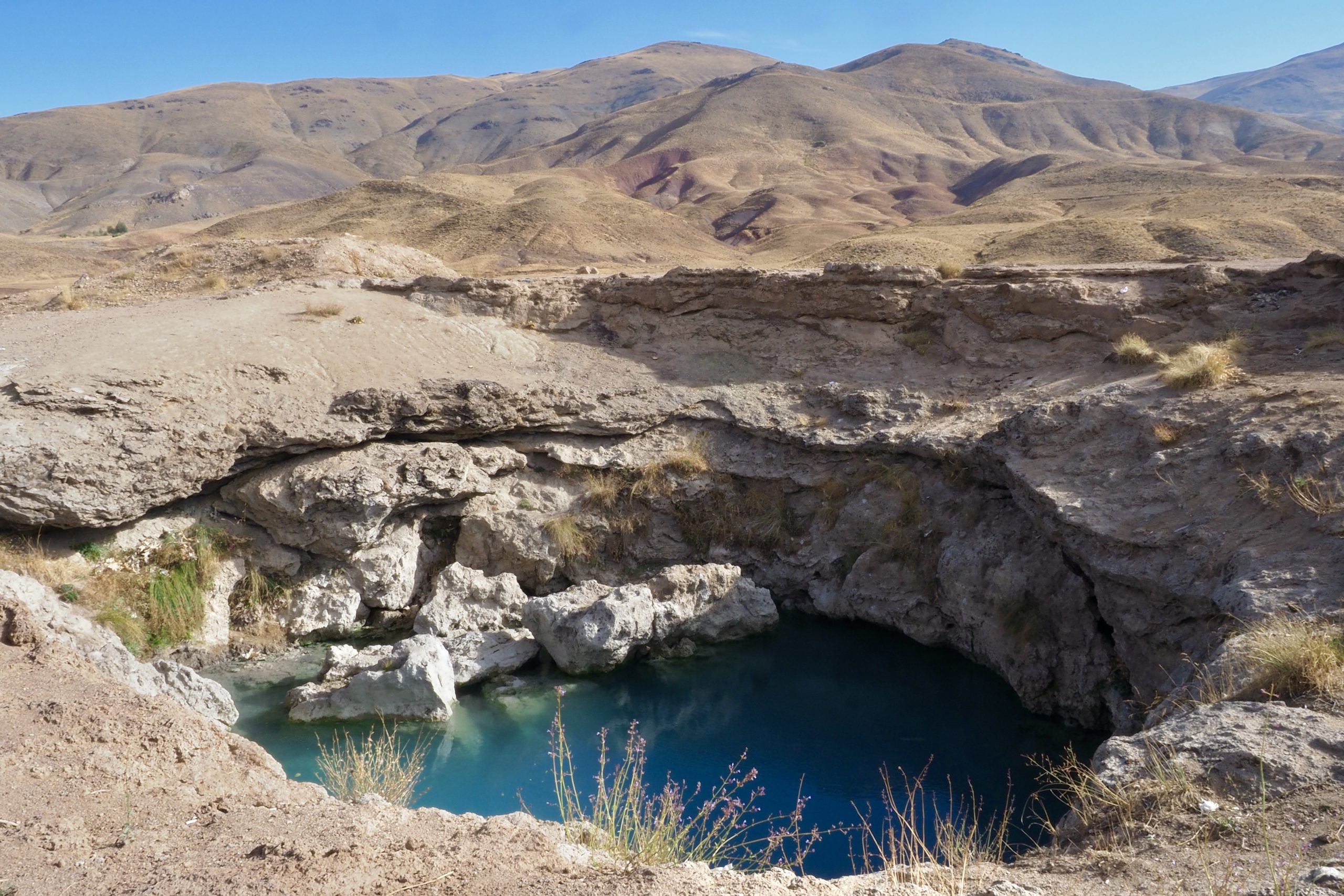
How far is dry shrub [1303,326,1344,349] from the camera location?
9.18 metres

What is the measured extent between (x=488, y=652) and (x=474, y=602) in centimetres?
95

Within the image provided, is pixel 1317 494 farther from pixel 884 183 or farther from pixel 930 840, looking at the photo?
pixel 884 183

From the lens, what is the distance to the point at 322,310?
12023 mm

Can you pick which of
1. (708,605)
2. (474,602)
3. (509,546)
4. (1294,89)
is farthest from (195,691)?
(1294,89)

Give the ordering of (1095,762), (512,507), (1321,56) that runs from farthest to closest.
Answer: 1. (1321,56)
2. (512,507)
3. (1095,762)

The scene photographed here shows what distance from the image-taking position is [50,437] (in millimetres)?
8859

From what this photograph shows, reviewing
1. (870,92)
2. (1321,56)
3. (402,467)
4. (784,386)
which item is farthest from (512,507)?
(1321,56)

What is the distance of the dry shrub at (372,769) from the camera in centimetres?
555

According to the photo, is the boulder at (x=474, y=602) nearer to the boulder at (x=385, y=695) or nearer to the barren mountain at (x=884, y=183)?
the boulder at (x=385, y=695)

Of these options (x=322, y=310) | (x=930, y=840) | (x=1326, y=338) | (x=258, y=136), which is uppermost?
(x=258, y=136)

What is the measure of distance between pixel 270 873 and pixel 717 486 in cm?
815

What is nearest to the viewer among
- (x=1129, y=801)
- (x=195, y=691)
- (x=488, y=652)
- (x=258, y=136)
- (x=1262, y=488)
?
(x=1129, y=801)

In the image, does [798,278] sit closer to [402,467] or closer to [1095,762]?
[402,467]

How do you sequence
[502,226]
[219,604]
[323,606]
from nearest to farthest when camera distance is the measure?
1. [219,604]
2. [323,606]
3. [502,226]
